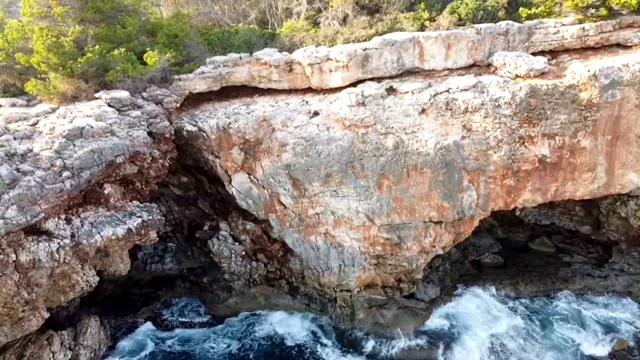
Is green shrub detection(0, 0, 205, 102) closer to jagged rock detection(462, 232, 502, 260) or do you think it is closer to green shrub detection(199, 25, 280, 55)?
green shrub detection(199, 25, 280, 55)

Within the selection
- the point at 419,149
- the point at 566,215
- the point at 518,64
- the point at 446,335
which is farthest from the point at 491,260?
the point at 518,64

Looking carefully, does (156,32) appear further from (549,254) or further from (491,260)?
(549,254)

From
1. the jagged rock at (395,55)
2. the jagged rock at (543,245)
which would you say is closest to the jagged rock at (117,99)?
the jagged rock at (395,55)

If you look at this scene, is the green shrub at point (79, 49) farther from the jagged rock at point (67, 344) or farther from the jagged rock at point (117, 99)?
the jagged rock at point (67, 344)

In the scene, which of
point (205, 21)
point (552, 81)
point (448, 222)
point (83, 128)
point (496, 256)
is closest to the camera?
point (83, 128)

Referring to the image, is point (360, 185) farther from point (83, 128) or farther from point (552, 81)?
point (83, 128)

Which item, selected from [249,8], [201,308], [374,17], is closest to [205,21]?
[249,8]
